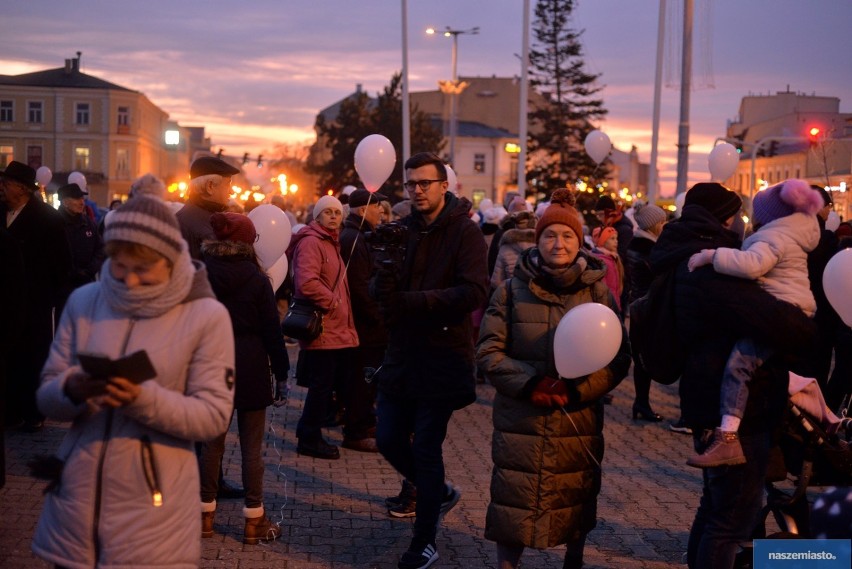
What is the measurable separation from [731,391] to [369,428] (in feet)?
16.4

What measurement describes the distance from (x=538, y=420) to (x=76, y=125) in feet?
332

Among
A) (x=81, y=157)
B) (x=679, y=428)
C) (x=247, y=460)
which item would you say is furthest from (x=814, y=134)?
(x=81, y=157)

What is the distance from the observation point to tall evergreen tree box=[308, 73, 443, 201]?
52.6 m

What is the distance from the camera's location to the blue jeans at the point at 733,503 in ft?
16.8

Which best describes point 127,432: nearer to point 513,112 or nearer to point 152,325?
point 152,325

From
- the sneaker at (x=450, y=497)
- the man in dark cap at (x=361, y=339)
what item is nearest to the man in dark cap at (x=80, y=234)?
the man in dark cap at (x=361, y=339)

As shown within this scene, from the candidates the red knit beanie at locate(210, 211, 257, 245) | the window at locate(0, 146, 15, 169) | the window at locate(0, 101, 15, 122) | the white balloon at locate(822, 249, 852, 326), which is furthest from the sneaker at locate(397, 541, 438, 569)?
the window at locate(0, 101, 15, 122)

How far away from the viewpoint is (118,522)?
11.7 feet

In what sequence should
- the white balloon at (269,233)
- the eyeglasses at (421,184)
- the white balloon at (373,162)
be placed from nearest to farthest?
the eyeglasses at (421,184) → the white balloon at (269,233) → the white balloon at (373,162)

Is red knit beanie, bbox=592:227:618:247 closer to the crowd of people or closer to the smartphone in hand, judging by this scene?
the crowd of people

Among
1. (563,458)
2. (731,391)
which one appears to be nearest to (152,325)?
(563,458)

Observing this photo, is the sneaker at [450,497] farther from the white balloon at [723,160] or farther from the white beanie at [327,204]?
the white balloon at [723,160]

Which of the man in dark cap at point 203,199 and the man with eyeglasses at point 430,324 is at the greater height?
the man in dark cap at point 203,199

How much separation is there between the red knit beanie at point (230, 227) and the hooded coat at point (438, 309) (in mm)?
1034
